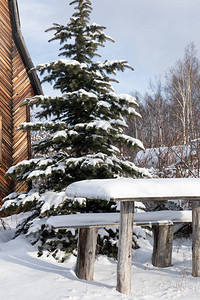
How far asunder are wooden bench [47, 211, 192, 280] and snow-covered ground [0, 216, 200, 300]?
190 mm

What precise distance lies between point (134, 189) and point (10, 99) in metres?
7.17

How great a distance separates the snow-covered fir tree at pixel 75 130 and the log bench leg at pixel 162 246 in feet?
3.26

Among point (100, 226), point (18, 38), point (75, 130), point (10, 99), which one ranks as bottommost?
point (100, 226)

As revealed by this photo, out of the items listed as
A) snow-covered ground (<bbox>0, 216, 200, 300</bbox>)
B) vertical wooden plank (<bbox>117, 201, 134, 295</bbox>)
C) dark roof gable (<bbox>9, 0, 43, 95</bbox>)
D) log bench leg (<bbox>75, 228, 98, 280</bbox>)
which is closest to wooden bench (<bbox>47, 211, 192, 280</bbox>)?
log bench leg (<bbox>75, 228, 98, 280</bbox>)

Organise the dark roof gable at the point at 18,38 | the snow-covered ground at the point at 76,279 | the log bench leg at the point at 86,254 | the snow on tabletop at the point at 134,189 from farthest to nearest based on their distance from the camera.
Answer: the dark roof gable at the point at 18,38 < the log bench leg at the point at 86,254 < the snow-covered ground at the point at 76,279 < the snow on tabletop at the point at 134,189

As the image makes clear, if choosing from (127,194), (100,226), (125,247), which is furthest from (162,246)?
(127,194)

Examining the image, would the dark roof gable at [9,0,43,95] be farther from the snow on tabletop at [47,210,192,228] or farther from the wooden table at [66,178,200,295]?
the wooden table at [66,178,200,295]

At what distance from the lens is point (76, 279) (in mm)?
4742

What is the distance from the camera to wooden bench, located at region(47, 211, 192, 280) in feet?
15.8

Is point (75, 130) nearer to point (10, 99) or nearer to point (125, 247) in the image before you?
point (125, 247)

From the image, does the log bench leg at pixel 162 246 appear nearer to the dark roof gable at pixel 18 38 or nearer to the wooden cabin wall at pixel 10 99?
the wooden cabin wall at pixel 10 99

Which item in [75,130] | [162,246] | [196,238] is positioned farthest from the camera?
[75,130]

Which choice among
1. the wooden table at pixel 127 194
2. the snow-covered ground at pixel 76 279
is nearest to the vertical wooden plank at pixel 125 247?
the wooden table at pixel 127 194

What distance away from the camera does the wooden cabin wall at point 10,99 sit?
9.83 meters
